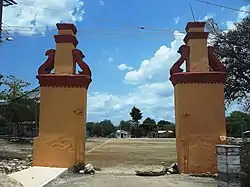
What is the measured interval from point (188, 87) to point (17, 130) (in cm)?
3049

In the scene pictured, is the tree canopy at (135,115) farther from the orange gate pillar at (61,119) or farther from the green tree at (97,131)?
the orange gate pillar at (61,119)

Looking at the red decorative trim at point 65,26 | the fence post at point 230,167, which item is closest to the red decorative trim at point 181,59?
the red decorative trim at point 65,26

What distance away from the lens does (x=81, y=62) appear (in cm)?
1366

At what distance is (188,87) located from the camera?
518 inches

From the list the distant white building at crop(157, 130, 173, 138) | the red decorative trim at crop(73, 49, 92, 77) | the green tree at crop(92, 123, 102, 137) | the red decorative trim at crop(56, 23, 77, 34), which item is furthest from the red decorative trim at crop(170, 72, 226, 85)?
the green tree at crop(92, 123, 102, 137)

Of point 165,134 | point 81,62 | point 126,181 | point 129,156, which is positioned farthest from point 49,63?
point 165,134

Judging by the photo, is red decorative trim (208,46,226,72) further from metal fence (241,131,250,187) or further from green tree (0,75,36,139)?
green tree (0,75,36,139)

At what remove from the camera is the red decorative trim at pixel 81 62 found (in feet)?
44.5

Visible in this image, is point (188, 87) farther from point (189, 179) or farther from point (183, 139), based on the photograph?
point (189, 179)

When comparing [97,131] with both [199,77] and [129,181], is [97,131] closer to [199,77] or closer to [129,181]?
[199,77]

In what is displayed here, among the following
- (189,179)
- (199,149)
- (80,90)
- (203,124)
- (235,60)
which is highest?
(235,60)

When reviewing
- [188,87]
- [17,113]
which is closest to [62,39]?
[188,87]

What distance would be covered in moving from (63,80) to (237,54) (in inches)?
335

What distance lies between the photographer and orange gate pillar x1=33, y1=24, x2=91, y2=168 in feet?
42.8
